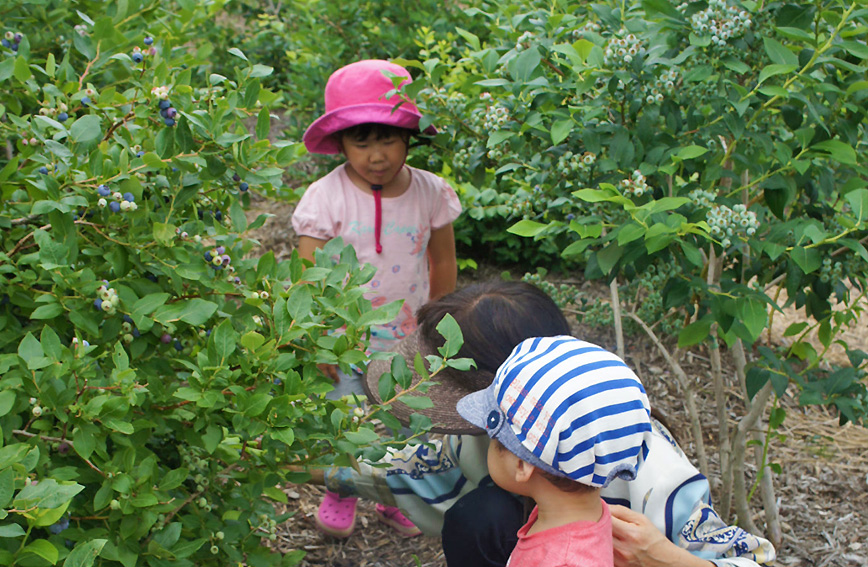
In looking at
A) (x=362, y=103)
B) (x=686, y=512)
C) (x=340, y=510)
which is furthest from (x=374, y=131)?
Answer: (x=686, y=512)

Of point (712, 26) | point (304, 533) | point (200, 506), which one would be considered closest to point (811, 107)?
point (712, 26)

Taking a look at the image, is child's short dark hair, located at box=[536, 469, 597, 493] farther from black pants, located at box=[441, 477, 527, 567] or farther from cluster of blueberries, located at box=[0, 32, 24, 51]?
cluster of blueberries, located at box=[0, 32, 24, 51]

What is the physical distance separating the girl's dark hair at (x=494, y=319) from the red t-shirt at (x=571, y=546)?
0.50 meters

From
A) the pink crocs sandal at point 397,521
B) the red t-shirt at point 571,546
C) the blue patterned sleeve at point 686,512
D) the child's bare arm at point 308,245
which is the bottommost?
the pink crocs sandal at point 397,521

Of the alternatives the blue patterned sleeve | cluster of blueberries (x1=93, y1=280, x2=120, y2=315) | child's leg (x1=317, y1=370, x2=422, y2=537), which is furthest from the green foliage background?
child's leg (x1=317, y1=370, x2=422, y2=537)

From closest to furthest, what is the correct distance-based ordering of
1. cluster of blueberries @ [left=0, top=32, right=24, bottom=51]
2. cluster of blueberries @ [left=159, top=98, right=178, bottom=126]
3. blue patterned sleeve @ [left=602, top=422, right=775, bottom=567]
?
cluster of blueberries @ [left=159, top=98, right=178, bottom=126], blue patterned sleeve @ [left=602, top=422, right=775, bottom=567], cluster of blueberries @ [left=0, top=32, right=24, bottom=51]

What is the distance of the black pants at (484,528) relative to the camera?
198cm

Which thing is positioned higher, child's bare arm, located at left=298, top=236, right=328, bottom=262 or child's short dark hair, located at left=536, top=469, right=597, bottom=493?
child's bare arm, located at left=298, top=236, right=328, bottom=262

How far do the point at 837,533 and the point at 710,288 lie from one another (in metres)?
1.18

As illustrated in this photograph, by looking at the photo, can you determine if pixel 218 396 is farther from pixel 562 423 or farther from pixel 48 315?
pixel 562 423

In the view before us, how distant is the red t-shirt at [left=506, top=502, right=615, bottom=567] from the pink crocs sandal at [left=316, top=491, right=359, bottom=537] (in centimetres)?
136

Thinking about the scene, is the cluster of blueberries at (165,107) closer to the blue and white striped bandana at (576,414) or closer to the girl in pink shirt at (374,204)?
the blue and white striped bandana at (576,414)

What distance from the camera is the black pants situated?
1978 millimetres

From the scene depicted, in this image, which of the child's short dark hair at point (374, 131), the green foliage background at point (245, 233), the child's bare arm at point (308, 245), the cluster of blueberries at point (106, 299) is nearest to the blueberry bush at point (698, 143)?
the green foliage background at point (245, 233)
